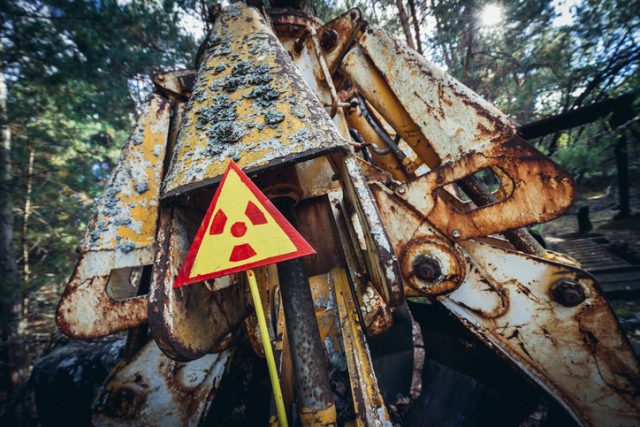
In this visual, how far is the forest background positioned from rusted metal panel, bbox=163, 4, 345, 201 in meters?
1.97

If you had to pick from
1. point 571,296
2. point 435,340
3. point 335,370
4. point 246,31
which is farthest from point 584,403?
point 246,31

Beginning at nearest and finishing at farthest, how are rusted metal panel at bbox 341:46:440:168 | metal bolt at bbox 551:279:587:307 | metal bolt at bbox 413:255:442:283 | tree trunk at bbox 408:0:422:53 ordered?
metal bolt at bbox 551:279:587:307, metal bolt at bbox 413:255:442:283, rusted metal panel at bbox 341:46:440:168, tree trunk at bbox 408:0:422:53

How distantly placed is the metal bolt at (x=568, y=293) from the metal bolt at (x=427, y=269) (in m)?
0.50

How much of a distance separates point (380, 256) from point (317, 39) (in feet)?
5.71

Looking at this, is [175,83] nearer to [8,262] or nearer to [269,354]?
[269,354]

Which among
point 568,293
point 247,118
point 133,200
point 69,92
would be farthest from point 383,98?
point 69,92

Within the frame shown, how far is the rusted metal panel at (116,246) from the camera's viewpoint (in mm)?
1321

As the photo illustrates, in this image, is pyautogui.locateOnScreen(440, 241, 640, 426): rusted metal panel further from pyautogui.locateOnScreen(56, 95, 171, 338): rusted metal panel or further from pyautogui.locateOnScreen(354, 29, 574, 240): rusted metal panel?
pyautogui.locateOnScreen(56, 95, 171, 338): rusted metal panel

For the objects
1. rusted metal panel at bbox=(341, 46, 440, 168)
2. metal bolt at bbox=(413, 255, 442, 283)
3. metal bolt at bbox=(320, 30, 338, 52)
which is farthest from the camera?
metal bolt at bbox=(320, 30, 338, 52)

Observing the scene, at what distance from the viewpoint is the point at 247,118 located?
1.09 m

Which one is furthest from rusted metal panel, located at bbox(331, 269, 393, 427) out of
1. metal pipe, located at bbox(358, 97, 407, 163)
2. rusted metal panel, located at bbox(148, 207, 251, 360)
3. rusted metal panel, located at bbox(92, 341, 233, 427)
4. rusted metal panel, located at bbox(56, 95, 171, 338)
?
metal pipe, located at bbox(358, 97, 407, 163)

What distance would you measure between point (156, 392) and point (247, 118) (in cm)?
158

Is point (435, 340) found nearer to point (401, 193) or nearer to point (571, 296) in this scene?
point (571, 296)

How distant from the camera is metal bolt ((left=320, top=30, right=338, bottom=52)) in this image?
71.6 inches
